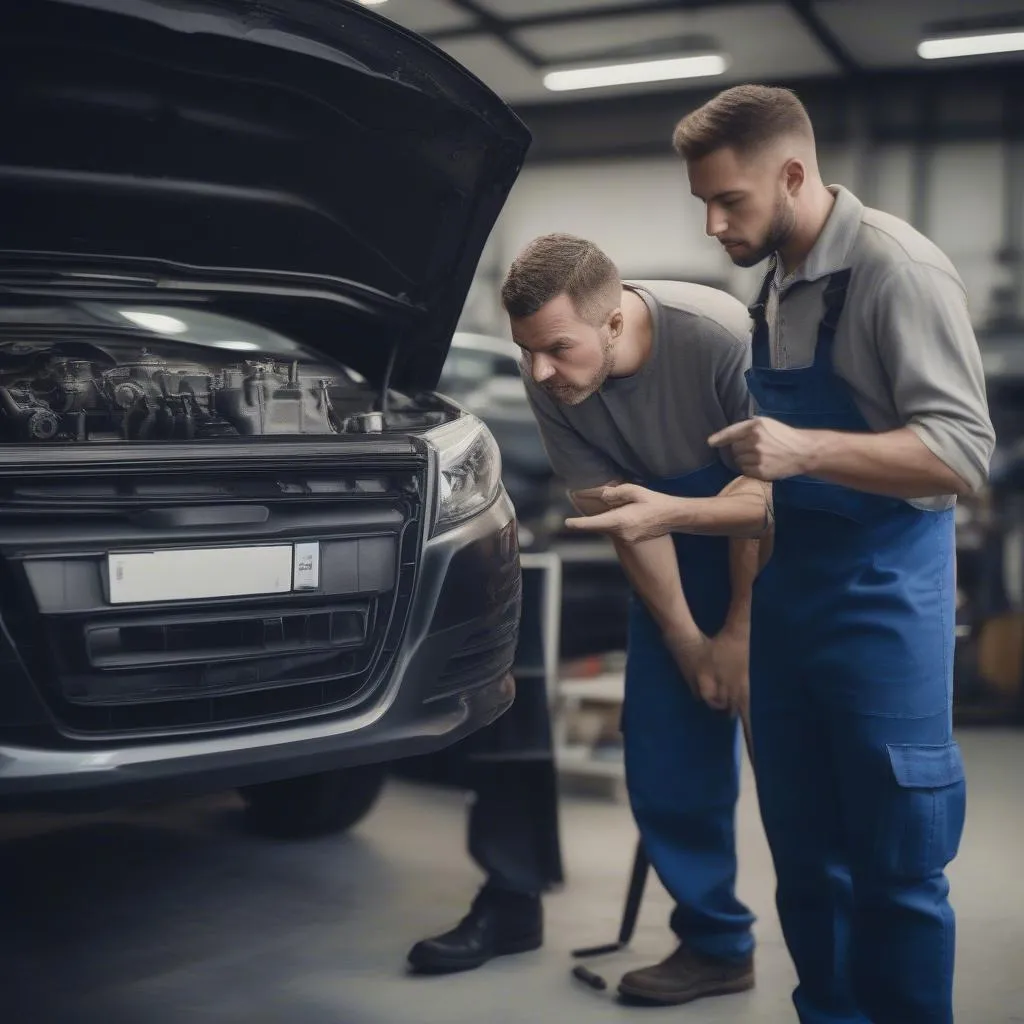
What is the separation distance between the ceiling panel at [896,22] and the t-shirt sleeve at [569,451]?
5.43 m

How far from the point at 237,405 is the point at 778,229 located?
0.85 meters

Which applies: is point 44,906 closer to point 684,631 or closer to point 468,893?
point 468,893

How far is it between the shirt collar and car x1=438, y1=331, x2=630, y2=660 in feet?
4.69

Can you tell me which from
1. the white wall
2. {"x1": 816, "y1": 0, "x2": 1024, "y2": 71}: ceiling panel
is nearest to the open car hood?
{"x1": 816, "y1": 0, "x2": 1024, "y2": 71}: ceiling panel

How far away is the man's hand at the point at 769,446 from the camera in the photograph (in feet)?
4.68

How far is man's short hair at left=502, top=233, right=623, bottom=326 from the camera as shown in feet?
5.92

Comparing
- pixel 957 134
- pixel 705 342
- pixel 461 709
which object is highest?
pixel 957 134

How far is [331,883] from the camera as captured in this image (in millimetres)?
2445

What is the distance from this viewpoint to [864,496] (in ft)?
5.08

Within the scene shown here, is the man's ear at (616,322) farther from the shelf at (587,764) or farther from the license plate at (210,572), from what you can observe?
the shelf at (587,764)

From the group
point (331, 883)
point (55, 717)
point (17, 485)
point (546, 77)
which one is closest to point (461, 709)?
point (55, 717)

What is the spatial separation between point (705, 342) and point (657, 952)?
1016 mm

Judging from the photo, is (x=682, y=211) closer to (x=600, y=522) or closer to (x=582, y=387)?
(x=582, y=387)

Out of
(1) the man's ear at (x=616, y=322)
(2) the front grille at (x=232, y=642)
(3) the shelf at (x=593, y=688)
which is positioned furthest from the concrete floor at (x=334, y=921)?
(1) the man's ear at (x=616, y=322)
